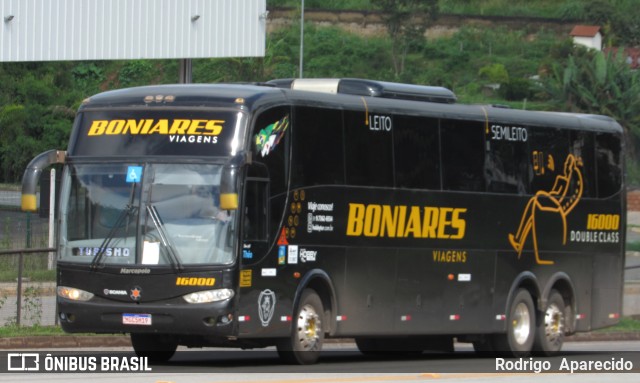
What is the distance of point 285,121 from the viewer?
1748 centimetres

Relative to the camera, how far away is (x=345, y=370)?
1741cm

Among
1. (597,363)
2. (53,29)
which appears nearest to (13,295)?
(53,29)

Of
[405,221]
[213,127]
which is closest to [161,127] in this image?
Answer: [213,127]

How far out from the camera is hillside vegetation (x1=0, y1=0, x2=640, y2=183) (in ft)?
227

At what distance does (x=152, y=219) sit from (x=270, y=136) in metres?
1.84

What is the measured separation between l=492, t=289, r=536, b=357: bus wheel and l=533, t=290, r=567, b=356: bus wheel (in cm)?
15

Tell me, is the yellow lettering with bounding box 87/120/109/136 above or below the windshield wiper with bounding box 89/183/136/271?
above

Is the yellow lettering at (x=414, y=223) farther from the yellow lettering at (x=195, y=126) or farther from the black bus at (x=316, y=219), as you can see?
the yellow lettering at (x=195, y=126)

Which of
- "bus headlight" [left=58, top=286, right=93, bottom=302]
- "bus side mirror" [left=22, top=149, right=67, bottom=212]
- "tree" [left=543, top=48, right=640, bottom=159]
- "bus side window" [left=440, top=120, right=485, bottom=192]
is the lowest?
"bus headlight" [left=58, top=286, right=93, bottom=302]

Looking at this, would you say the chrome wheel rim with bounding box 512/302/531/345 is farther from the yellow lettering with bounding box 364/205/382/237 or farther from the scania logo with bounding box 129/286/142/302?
the scania logo with bounding box 129/286/142/302

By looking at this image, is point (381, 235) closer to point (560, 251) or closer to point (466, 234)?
point (466, 234)

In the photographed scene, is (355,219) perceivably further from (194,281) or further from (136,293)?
(136,293)

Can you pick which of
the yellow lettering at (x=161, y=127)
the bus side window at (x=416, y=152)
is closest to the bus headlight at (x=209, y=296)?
the yellow lettering at (x=161, y=127)

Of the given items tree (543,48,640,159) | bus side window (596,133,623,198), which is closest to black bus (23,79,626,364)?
bus side window (596,133,623,198)
